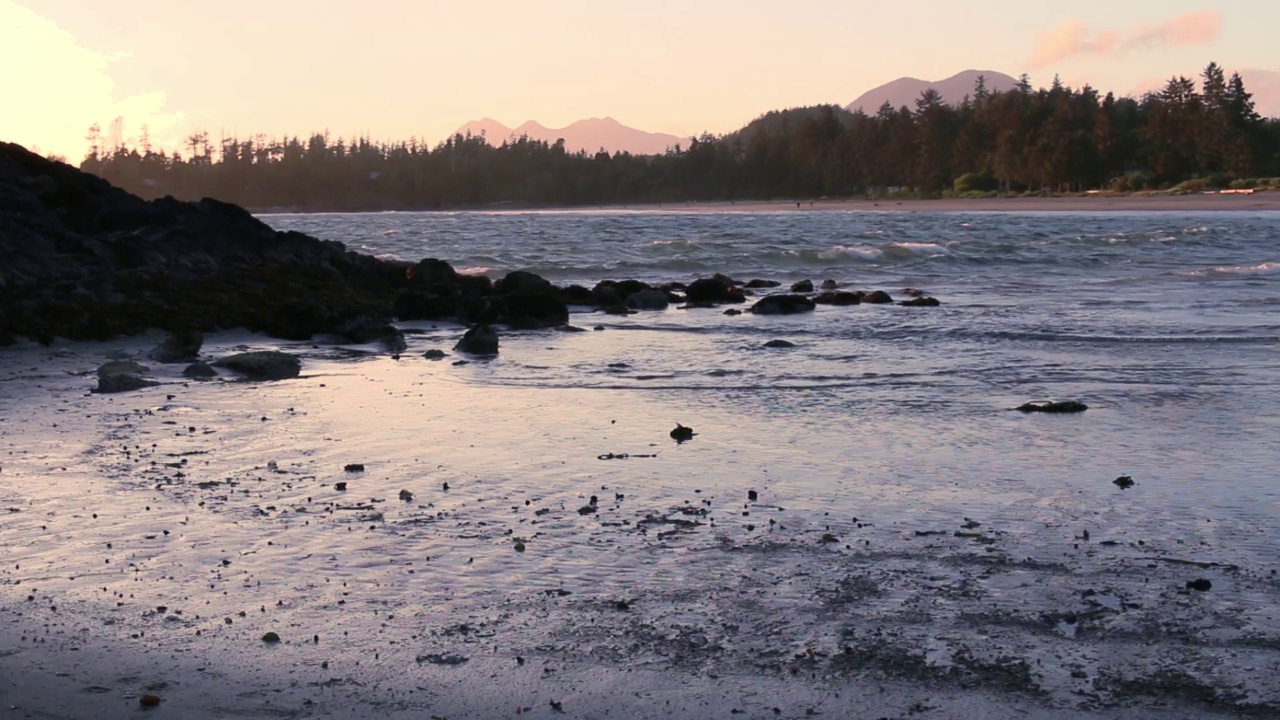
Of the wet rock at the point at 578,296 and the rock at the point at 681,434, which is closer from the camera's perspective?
the rock at the point at 681,434

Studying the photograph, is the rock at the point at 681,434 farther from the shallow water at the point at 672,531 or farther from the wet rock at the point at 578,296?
the wet rock at the point at 578,296

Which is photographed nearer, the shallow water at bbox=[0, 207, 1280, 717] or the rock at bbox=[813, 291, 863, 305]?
the shallow water at bbox=[0, 207, 1280, 717]

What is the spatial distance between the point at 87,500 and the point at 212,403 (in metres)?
3.45

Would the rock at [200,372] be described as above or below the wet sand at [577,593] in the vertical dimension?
above

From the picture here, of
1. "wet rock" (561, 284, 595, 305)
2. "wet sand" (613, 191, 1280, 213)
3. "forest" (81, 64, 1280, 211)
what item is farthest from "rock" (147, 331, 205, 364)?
"forest" (81, 64, 1280, 211)

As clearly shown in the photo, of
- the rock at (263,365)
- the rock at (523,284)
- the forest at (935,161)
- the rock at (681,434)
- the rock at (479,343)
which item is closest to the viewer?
the rock at (681,434)

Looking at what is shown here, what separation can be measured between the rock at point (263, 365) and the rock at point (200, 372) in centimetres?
23

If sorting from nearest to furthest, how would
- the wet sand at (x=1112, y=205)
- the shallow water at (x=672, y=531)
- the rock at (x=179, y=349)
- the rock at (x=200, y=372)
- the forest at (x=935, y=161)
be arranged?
1. the shallow water at (x=672, y=531)
2. the rock at (x=200, y=372)
3. the rock at (x=179, y=349)
4. the wet sand at (x=1112, y=205)
5. the forest at (x=935, y=161)

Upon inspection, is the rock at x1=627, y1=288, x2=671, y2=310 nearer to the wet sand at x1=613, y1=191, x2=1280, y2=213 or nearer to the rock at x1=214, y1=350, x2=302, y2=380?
the rock at x1=214, y1=350, x2=302, y2=380

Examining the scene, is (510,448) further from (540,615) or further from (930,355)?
(930,355)

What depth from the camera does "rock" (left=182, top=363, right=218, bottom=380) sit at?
11.4 metres

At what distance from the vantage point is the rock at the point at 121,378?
10469 millimetres

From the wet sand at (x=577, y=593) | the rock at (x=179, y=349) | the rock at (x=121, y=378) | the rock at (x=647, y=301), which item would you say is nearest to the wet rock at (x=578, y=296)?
the rock at (x=647, y=301)

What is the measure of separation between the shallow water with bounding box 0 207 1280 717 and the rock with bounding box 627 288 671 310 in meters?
8.35
